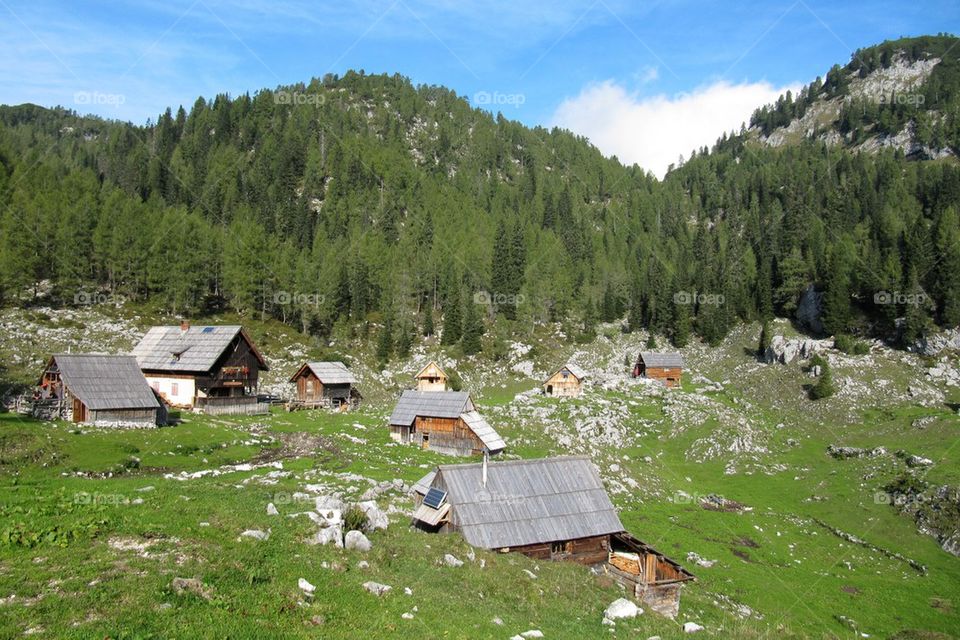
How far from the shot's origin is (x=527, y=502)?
1084 inches

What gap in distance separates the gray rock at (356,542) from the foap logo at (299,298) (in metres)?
87.5

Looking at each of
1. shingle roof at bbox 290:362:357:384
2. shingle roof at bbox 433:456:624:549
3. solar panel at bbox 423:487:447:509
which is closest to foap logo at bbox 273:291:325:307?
shingle roof at bbox 290:362:357:384

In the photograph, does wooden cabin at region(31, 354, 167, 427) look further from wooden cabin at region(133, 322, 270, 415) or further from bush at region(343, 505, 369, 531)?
bush at region(343, 505, 369, 531)

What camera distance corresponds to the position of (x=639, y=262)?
166 metres

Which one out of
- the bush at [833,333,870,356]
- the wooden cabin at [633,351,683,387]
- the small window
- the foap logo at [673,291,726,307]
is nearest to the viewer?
the small window

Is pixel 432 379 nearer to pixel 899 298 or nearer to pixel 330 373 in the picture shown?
pixel 330 373

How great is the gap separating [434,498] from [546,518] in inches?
203

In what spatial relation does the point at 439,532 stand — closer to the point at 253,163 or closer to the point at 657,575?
the point at 657,575

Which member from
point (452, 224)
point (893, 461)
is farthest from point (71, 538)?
point (452, 224)

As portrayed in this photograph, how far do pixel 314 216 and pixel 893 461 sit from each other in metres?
141

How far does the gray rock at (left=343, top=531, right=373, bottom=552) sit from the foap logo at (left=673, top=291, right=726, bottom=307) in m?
103

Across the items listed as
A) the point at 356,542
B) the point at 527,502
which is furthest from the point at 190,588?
the point at 527,502

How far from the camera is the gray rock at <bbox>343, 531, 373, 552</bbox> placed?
20.3m

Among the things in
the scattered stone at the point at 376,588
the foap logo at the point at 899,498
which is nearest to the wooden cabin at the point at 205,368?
the scattered stone at the point at 376,588
